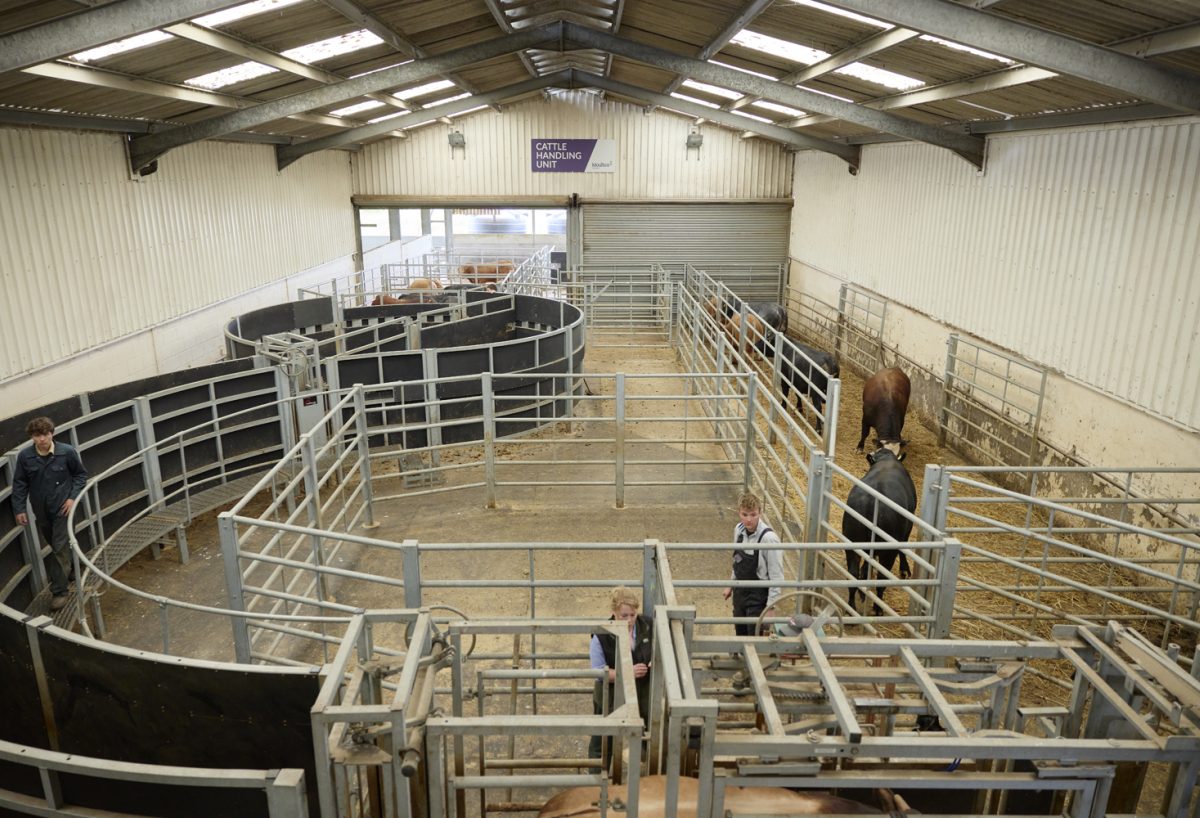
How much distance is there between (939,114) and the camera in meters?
11.6

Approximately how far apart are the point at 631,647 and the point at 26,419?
6.82m

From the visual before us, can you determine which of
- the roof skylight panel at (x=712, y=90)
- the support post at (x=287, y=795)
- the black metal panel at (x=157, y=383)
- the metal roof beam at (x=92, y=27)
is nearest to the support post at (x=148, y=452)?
the black metal panel at (x=157, y=383)

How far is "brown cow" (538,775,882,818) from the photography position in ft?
11.5

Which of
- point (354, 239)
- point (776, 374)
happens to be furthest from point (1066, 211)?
point (354, 239)

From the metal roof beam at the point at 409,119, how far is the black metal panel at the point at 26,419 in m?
10.9

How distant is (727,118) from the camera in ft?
59.3

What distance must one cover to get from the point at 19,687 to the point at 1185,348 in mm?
9435

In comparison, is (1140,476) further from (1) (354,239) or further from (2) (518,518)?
(1) (354,239)

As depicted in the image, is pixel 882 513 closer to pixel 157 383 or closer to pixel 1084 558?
pixel 1084 558

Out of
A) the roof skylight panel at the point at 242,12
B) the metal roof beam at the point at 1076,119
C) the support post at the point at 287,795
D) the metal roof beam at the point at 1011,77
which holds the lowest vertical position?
the support post at the point at 287,795

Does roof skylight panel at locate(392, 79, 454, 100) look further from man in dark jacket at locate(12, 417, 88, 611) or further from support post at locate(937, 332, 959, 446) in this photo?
man in dark jacket at locate(12, 417, 88, 611)

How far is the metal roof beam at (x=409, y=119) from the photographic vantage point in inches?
698

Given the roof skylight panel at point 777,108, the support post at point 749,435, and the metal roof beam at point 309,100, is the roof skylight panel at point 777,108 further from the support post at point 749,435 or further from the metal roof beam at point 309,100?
the support post at point 749,435

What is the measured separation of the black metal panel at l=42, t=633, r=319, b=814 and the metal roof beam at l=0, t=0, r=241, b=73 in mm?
5207
